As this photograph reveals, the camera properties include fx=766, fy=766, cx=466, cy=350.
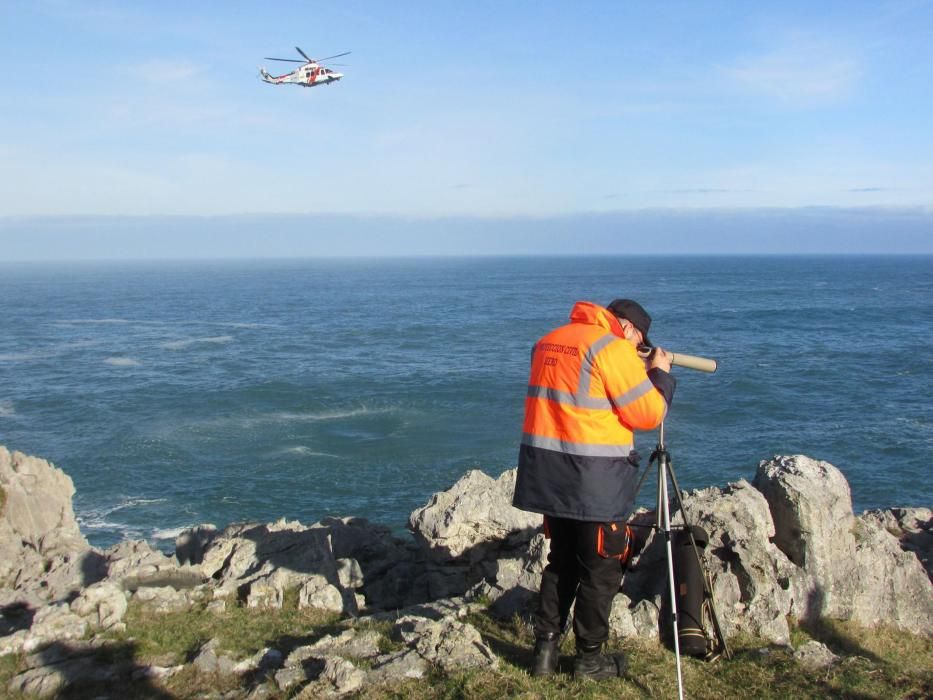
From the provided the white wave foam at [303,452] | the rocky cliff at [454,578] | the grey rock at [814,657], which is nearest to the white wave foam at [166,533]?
the white wave foam at [303,452]

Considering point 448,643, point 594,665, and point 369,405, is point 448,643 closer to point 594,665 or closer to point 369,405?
point 594,665

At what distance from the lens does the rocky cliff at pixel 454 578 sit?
804cm

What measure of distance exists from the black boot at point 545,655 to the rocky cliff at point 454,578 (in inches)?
22.8

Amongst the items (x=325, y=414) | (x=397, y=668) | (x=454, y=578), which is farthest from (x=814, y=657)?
(x=325, y=414)

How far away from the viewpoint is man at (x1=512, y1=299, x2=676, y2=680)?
6.38 m

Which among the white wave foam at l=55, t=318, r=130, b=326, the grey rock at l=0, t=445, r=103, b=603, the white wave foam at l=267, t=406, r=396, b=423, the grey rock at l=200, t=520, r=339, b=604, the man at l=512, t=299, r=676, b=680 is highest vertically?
the man at l=512, t=299, r=676, b=680

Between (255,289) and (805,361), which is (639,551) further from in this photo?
(255,289)

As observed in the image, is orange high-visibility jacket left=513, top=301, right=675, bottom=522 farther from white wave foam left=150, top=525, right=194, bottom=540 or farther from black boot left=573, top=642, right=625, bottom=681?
white wave foam left=150, top=525, right=194, bottom=540

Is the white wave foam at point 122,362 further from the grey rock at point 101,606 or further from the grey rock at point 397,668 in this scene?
the grey rock at point 397,668

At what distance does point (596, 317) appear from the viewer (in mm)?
6625

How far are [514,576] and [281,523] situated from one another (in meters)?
8.98

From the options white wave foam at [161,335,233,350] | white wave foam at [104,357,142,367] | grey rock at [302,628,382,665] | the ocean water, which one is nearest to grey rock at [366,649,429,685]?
grey rock at [302,628,382,665]

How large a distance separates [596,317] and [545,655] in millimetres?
3165

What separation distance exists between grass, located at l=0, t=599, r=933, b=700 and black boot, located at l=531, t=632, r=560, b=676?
0.30ft
